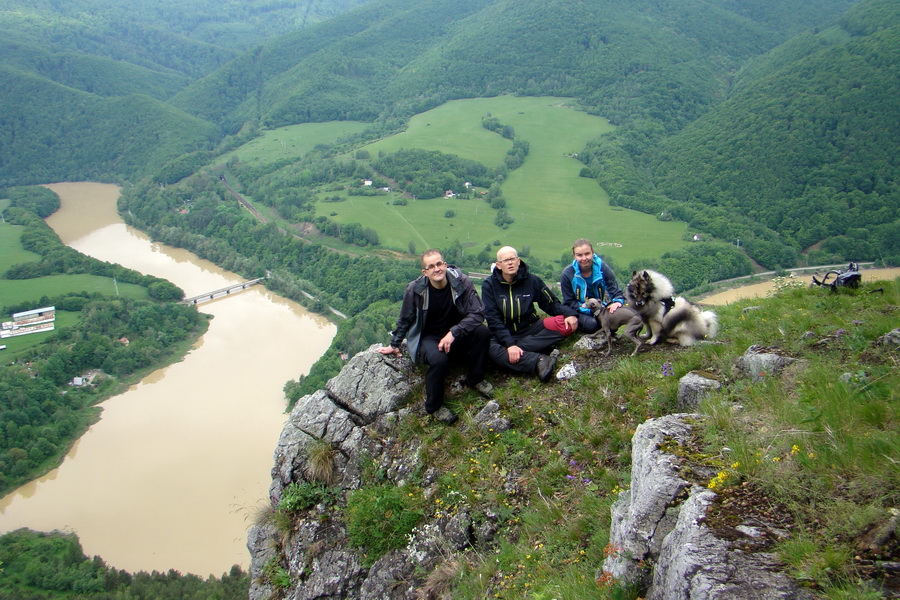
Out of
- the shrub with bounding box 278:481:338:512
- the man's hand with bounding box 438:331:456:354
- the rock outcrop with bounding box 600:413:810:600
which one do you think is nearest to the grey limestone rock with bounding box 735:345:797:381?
the rock outcrop with bounding box 600:413:810:600

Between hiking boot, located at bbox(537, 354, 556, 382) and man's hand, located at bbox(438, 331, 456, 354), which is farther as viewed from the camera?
hiking boot, located at bbox(537, 354, 556, 382)

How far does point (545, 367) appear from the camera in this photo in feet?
21.9

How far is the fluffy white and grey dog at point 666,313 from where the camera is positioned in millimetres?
6672

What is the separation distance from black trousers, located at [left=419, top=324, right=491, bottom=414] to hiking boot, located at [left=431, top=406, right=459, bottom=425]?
0.06m

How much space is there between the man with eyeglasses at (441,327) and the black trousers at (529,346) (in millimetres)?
208

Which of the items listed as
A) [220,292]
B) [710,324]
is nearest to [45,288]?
[220,292]

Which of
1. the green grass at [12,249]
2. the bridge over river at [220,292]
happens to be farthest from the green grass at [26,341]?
the green grass at [12,249]

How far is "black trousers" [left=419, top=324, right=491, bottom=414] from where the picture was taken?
6551 millimetres

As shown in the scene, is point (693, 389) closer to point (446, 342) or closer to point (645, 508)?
point (645, 508)

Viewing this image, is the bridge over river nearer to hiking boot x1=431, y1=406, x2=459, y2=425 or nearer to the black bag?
hiking boot x1=431, y1=406, x2=459, y2=425

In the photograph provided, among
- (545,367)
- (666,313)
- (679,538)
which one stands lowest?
(545,367)

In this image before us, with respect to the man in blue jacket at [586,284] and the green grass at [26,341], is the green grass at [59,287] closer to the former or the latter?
the green grass at [26,341]

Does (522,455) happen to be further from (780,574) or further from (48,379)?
(48,379)

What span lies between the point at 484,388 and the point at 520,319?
3.66 feet
